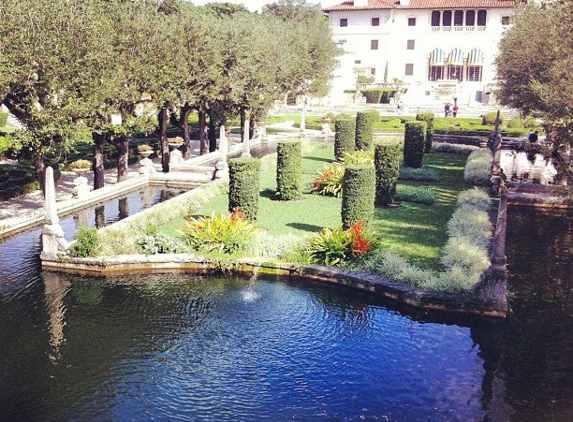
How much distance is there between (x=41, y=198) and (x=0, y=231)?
459 cm

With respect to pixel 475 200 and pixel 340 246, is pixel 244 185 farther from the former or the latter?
pixel 475 200

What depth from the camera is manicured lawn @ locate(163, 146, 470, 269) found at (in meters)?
17.1

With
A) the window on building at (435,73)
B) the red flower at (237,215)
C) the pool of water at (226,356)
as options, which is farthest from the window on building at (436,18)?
the pool of water at (226,356)

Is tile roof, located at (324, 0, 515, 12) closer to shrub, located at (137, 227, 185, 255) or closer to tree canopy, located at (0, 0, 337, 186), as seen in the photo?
tree canopy, located at (0, 0, 337, 186)

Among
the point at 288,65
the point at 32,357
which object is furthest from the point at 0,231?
the point at 288,65

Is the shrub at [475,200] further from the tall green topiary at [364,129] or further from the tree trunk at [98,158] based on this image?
the tree trunk at [98,158]

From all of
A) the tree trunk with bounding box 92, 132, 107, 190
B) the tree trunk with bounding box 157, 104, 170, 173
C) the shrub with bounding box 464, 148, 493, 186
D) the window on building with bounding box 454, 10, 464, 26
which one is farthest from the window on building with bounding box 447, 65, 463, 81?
the tree trunk with bounding box 92, 132, 107, 190

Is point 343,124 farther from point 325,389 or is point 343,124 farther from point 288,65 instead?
point 325,389

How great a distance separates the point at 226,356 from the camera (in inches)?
444

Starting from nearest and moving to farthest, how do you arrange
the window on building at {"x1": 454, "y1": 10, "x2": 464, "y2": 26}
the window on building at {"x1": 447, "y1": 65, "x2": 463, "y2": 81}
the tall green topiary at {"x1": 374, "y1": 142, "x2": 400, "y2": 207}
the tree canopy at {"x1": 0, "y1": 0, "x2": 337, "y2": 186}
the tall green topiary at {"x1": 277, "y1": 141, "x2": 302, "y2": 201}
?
the tree canopy at {"x1": 0, "y1": 0, "x2": 337, "y2": 186}, the tall green topiary at {"x1": 374, "y1": 142, "x2": 400, "y2": 207}, the tall green topiary at {"x1": 277, "y1": 141, "x2": 302, "y2": 201}, the window on building at {"x1": 454, "y1": 10, "x2": 464, "y2": 26}, the window on building at {"x1": 447, "y1": 65, "x2": 463, "y2": 81}

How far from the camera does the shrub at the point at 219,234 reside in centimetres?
1635

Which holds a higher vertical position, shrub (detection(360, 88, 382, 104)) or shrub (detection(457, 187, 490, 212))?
shrub (detection(360, 88, 382, 104))

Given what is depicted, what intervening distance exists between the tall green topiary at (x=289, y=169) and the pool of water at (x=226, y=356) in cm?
800

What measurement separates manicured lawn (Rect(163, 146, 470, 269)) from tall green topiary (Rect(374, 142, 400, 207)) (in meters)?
0.57
